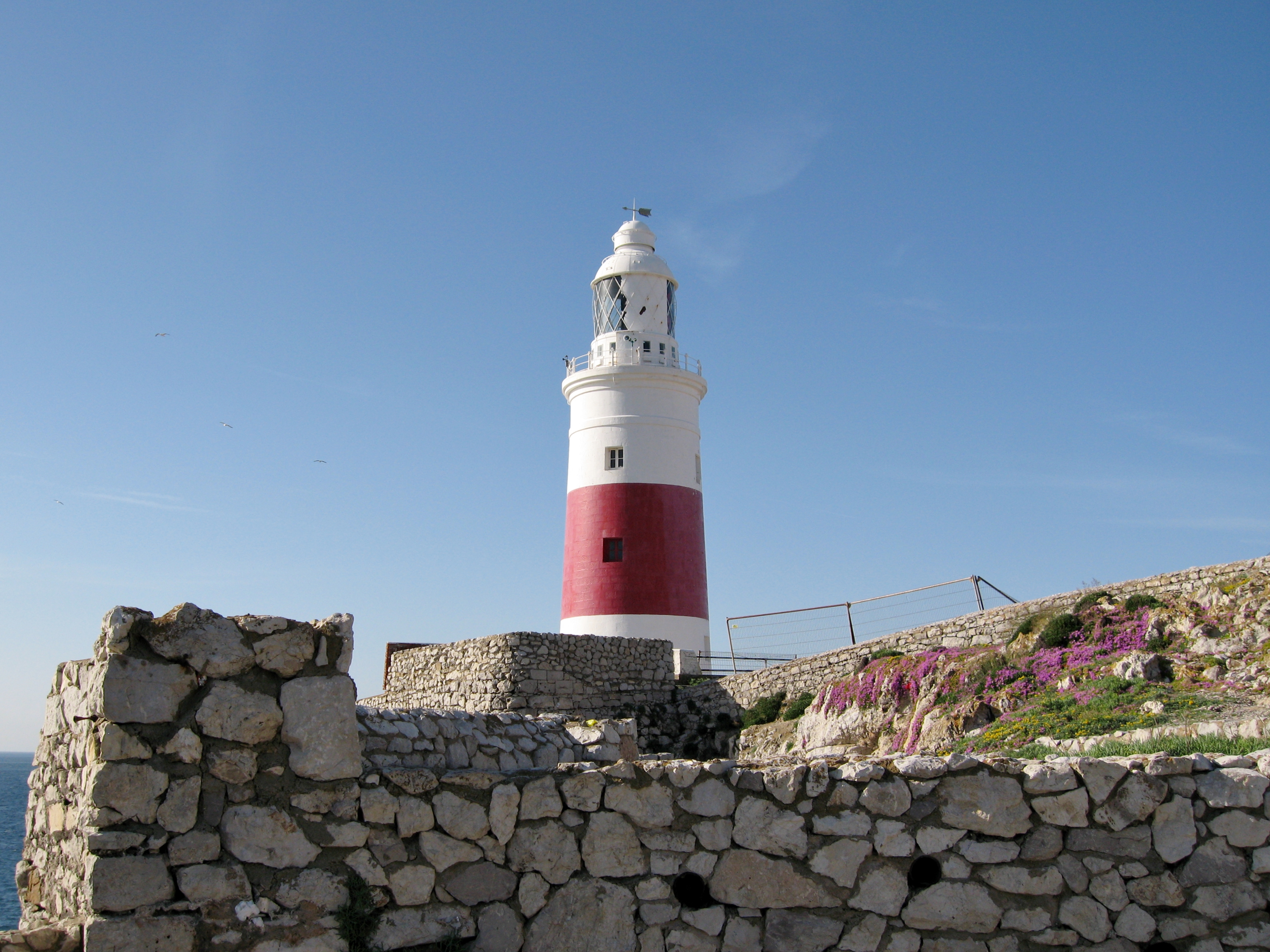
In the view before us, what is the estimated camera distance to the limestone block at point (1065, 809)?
18.2 feet

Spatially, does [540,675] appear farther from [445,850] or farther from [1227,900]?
[1227,900]

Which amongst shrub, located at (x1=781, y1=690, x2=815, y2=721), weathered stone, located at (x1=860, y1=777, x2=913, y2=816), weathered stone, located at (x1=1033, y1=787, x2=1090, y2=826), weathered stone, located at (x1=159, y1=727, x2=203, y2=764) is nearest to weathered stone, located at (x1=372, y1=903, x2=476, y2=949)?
weathered stone, located at (x1=159, y1=727, x2=203, y2=764)

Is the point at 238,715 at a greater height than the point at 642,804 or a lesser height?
greater

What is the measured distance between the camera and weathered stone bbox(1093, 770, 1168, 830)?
5.55 m

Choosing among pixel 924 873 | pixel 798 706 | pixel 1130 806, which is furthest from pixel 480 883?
pixel 798 706

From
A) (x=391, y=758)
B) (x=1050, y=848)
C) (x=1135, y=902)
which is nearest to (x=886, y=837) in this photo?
(x=1050, y=848)

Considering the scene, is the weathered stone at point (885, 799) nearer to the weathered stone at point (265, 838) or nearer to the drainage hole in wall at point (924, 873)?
the drainage hole in wall at point (924, 873)

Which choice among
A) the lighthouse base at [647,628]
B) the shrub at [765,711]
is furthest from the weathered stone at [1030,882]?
the lighthouse base at [647,628]

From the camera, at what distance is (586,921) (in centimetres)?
537

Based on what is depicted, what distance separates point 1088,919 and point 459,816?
10.4 ft

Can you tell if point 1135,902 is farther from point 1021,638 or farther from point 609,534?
point 609,534

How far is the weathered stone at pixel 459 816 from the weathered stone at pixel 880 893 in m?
1.88

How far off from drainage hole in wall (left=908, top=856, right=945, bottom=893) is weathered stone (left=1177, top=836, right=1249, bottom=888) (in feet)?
1.27

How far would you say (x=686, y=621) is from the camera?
23.3 metres
